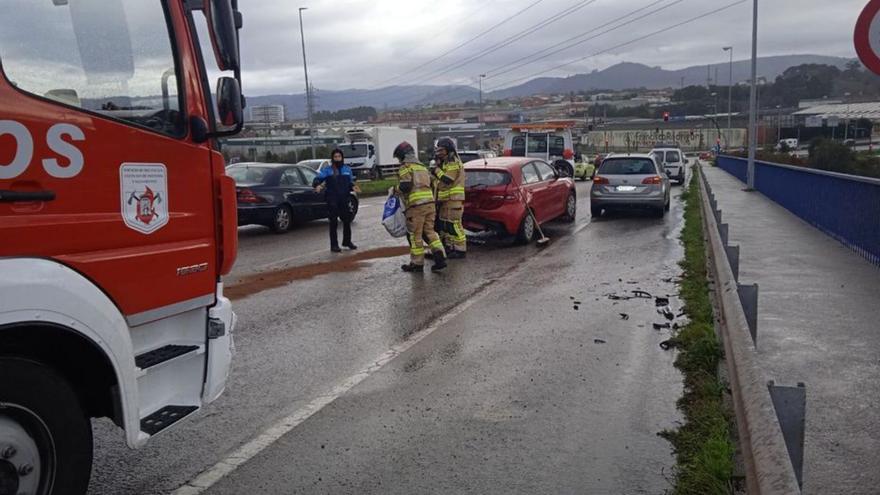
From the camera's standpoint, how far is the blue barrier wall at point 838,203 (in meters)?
9.81

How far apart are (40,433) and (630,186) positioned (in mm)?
15604

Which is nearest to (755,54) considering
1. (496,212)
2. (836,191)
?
(836,191)

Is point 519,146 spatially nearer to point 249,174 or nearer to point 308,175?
point 308,175

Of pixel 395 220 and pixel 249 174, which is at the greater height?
pixel 249 174

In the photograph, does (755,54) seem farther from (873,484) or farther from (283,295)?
(873,484)

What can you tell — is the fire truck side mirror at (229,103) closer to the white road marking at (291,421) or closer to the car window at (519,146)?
the white road marking at (291,421)

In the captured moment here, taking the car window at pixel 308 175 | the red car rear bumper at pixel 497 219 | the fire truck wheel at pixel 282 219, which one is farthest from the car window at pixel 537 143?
the red car rear bumper at pixel 497 219

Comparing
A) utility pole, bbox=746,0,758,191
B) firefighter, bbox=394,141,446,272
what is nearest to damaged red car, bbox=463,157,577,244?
firefighter, bbox=394,141,446,272

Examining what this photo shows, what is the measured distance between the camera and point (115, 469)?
422cm

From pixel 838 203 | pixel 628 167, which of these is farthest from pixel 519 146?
pixel 838 203

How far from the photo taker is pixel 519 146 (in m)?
30.7

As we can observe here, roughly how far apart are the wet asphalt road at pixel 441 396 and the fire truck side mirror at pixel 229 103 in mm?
1946

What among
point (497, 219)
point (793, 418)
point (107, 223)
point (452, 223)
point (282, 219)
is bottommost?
point (282, 219)

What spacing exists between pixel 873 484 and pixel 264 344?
4979mm
